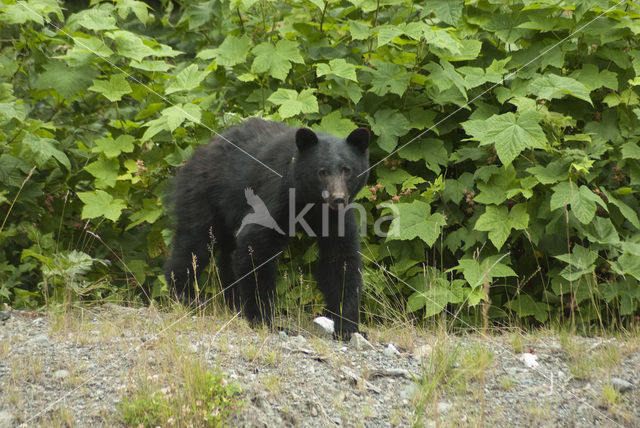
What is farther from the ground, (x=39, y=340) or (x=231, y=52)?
(x=231, y=52)

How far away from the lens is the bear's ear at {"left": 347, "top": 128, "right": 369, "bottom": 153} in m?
4.87

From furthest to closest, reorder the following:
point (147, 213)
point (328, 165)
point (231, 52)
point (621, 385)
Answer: point (147, 213)
point (231, 52)
point (328, 165)
point (621, 385)

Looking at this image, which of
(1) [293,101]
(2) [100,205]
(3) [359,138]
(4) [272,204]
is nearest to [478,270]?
(3) [359,138]

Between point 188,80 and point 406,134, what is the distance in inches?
77.0

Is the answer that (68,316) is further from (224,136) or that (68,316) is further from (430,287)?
(430,287)

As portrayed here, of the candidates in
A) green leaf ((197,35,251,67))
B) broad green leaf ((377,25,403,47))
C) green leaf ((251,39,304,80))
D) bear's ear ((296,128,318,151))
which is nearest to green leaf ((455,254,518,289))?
bear's ear ((296,128,318,151))

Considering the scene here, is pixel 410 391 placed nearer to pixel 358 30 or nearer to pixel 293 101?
pixel 293 101

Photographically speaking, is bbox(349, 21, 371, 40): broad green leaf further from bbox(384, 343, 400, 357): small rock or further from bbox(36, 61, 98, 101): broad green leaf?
bbox(384, 343, 400, 357): small rock

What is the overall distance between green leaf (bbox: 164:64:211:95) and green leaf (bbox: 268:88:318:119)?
0.68 metres

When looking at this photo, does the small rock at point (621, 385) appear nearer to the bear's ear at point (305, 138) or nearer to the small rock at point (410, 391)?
the small rock at point (410, 391)

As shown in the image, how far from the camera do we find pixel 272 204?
5.09 metres

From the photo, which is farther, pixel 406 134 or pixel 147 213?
pixel 147 213

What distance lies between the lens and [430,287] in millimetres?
5141

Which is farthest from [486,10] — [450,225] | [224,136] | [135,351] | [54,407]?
[54,407]
